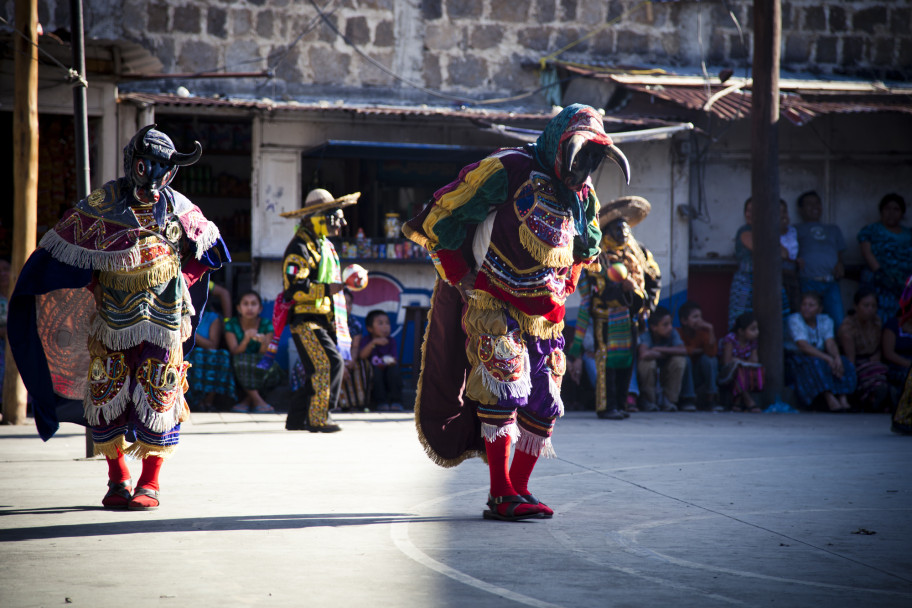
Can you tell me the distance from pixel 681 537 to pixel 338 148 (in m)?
8.74

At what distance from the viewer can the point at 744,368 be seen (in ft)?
40.1

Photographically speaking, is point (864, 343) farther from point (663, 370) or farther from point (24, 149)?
point (24, 149)

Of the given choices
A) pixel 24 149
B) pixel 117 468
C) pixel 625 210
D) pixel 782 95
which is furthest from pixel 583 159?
pixel 782 95

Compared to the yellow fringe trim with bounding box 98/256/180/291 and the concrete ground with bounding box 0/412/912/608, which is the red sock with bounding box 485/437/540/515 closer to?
the concrete ground with bounding box 0/412/912/608

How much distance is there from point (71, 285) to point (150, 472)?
1046 millimetres

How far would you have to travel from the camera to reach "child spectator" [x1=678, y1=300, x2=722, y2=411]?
12.2m

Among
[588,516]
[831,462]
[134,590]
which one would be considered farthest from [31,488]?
[831,462]

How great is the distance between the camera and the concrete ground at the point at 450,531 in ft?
11.8

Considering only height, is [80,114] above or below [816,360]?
above

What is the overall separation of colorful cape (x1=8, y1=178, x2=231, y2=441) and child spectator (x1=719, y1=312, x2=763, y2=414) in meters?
7.93

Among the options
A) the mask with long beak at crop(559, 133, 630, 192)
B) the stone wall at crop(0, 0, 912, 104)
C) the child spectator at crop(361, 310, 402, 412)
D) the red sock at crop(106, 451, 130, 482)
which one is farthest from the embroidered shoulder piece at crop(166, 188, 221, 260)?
the stone wall at crop(0, 0, 912, 104)

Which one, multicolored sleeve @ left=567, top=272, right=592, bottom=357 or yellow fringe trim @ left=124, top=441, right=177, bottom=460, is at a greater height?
multicolored sleeve @ left=567, top=272, right=592, bottom=357

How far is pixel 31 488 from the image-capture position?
19.0 ft

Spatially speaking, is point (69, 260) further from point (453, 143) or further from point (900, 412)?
point (453, 143)
